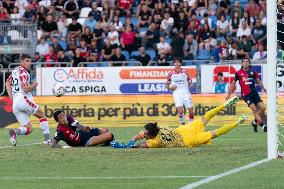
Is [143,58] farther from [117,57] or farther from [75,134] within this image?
[75,134]

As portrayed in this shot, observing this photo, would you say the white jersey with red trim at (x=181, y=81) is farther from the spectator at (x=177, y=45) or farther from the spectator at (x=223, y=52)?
the spectator at (x=177, y=45)

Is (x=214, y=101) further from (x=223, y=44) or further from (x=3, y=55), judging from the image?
(x=3, y=55)

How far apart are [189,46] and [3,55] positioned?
6729mm

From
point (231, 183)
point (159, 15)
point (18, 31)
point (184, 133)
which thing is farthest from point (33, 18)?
point (231, 183)

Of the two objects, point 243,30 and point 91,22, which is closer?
point 243,30

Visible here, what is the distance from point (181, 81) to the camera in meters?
A: 30.0

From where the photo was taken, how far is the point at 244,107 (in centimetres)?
3203

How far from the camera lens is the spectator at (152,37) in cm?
3766

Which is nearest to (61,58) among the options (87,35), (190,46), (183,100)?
(87,35)

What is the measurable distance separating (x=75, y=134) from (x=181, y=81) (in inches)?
375

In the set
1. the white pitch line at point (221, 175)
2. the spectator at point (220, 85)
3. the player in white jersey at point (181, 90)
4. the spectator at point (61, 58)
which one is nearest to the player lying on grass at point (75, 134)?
the white pitch line at point (221, 175)

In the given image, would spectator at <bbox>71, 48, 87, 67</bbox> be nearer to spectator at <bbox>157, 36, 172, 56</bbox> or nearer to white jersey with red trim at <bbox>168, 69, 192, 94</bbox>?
spectator at <bbox>157, 36, 172, 56</bbox>

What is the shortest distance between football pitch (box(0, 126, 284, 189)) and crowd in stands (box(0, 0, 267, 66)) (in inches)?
592

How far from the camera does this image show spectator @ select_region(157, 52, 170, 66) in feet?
117
